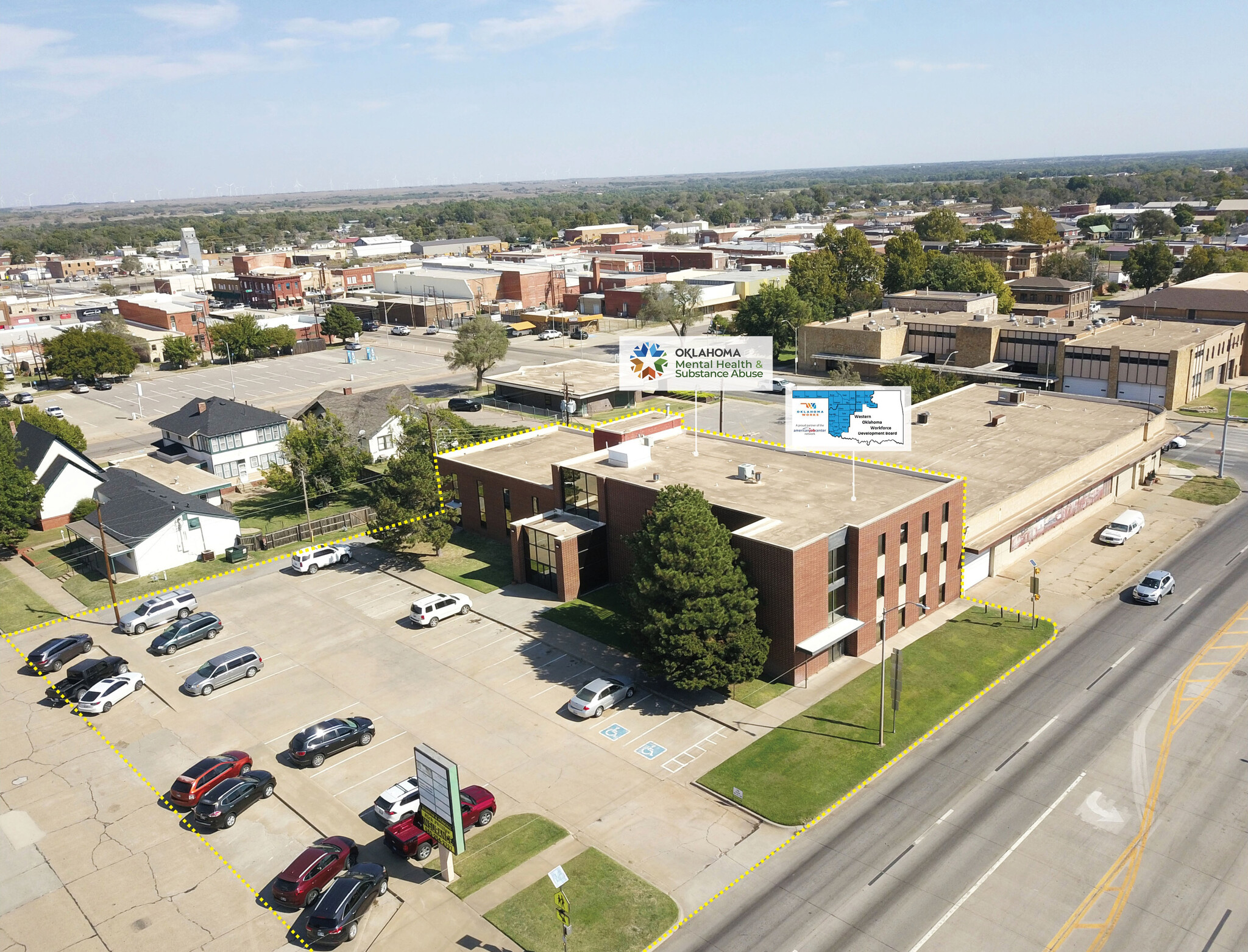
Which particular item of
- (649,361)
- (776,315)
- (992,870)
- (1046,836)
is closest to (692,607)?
(992,870)

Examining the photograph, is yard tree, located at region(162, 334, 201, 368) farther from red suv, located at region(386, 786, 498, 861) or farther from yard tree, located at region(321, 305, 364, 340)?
red suv, located at region(386, 786, 498, 861)

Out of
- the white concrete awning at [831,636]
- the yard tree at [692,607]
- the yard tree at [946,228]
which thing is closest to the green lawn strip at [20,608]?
the yard tree at [692,607]

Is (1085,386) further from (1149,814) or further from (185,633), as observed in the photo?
(185,633)

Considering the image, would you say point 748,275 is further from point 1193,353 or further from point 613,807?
point 613,807

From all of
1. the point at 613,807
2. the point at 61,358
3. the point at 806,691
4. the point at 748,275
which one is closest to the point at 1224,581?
the point at 806,691

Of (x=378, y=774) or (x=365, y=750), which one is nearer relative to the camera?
(x=378, y=774)
